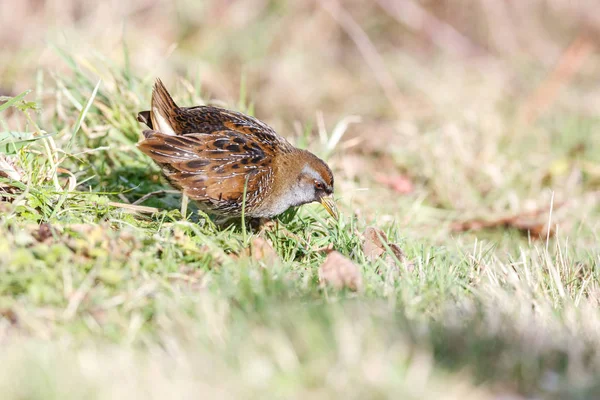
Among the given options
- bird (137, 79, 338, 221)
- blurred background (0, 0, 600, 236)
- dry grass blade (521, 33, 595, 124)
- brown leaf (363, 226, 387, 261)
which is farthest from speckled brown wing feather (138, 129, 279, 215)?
dry grass blade (521, 33, 595, 124)

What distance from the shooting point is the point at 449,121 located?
26.2ft

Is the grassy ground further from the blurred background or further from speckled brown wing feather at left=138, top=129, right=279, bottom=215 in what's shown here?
speckled brown wing feather at left=138, top=129, right=279, bottom=215

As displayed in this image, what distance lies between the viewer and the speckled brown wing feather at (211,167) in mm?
4277

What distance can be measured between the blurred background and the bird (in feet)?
3.48

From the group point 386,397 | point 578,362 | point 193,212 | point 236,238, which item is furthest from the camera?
point 193,212

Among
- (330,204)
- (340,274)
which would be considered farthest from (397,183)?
(340,274)

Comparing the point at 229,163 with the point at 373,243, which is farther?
the point at 229,163

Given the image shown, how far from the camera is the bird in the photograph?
429cm

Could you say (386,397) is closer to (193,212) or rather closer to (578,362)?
(578,362)

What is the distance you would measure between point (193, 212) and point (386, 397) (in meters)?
2.51

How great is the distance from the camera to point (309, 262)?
4152mm

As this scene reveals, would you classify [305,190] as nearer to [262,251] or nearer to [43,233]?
[262,251]

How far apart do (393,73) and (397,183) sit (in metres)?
3.90

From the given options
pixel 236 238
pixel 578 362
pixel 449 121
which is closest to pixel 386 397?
pixel 578 362
